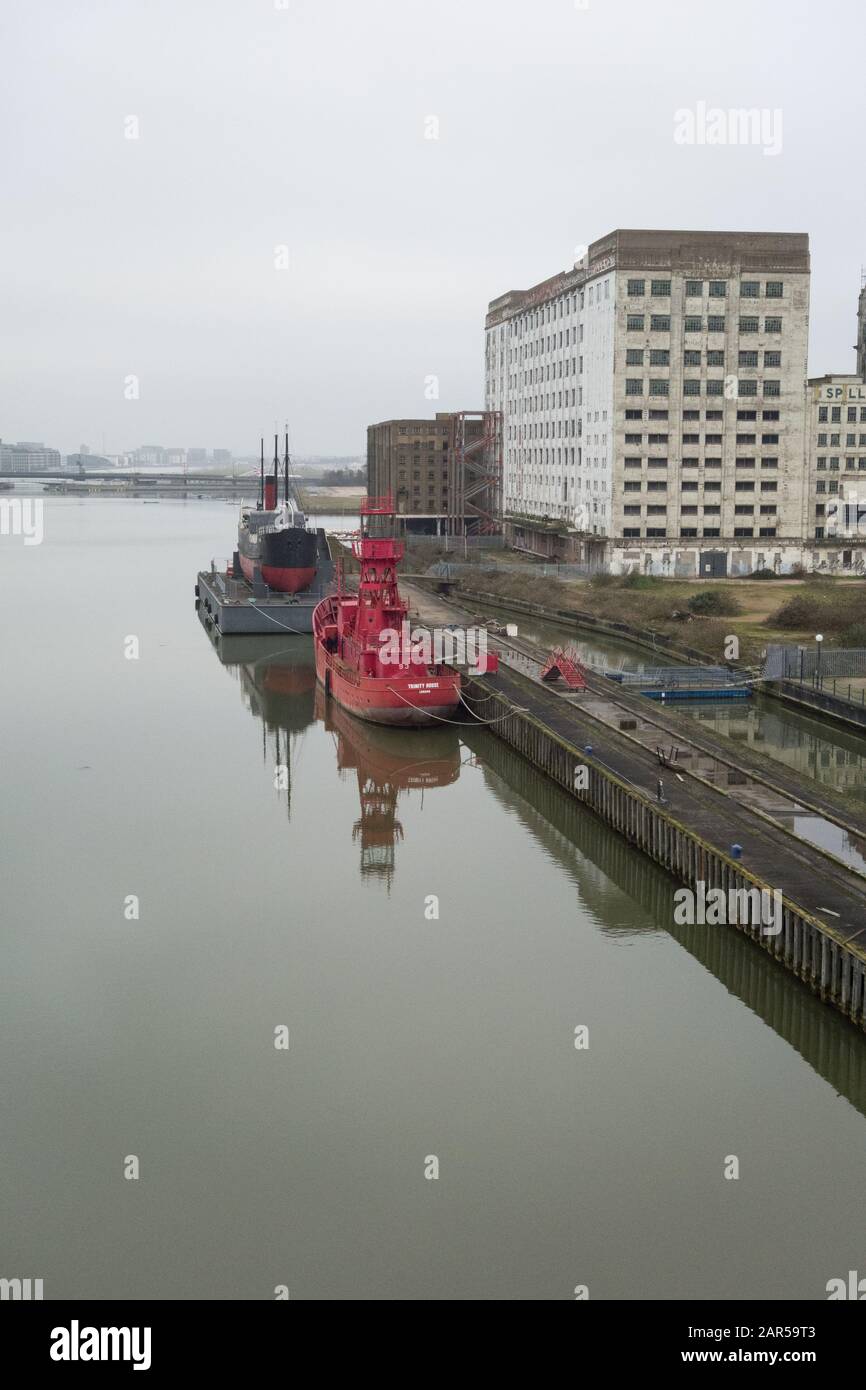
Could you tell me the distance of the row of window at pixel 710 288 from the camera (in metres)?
80.9

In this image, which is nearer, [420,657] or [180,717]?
[420,657]

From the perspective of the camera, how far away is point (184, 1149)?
1855 cm

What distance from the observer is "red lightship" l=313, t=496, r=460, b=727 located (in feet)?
141

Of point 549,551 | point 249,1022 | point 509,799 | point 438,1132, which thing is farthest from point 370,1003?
point 549,551

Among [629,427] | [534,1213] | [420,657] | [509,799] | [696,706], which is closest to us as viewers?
[534,1213]

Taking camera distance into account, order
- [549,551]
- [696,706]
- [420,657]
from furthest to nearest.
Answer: [549,551] < [696,706] < [420,657]

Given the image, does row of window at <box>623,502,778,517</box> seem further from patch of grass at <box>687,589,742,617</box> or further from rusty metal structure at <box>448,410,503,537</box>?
rusty metal structure at <box>448,410,503,537</box>

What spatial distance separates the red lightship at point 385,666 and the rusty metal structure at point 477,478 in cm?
6738

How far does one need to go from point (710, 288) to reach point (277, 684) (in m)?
41.4

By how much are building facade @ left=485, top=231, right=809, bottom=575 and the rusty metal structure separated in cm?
3102

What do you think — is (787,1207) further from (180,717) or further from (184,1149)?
(180,717)

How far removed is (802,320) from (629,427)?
11835 millimetres

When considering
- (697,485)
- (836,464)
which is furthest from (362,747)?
(836,464)

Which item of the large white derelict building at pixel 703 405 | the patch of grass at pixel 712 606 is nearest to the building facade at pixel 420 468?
the large white derelict building at pixel 703 405
